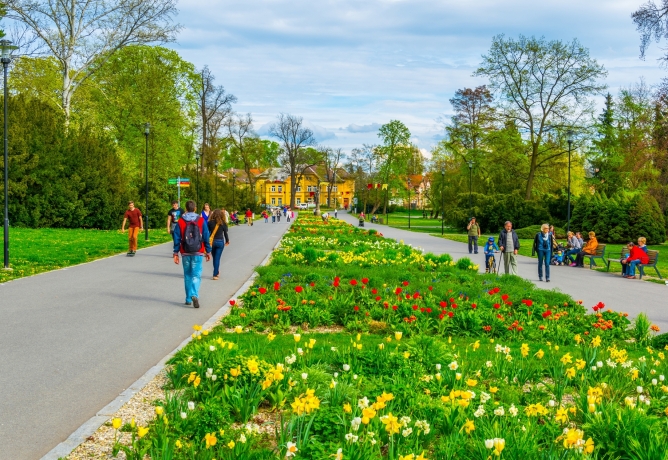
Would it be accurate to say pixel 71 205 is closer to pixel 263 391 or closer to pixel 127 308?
pixel 127 308

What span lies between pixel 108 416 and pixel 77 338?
12.0 ft

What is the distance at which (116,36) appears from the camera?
116 ft

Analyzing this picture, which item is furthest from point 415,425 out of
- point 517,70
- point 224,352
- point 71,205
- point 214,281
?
point 517,70

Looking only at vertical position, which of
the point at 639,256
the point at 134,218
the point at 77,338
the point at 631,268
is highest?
the point at 134,218

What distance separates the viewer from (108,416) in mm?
5203

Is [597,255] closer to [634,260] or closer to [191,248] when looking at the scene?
[634,260]

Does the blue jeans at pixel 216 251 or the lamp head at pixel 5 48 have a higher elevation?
the lamp head at pixel 5 48

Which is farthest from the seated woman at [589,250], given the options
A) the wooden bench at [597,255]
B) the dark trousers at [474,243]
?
the dark trousers at [474,243]

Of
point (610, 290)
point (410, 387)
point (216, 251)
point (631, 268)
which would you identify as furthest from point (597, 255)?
point (410, 387)

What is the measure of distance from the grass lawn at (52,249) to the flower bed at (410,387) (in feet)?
28.9

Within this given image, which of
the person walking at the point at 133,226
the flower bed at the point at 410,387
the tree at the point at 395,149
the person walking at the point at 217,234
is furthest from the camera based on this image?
the tree at the point at 395,149

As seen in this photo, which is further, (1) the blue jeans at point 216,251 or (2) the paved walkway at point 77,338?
(1) the blue jeans at point 216,251

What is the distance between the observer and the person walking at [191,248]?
1121 cm

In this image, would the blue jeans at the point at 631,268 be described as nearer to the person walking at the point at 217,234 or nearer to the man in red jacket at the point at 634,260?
the man in red jacket at the point at 634,260
